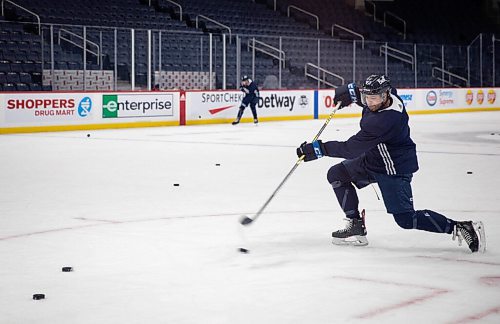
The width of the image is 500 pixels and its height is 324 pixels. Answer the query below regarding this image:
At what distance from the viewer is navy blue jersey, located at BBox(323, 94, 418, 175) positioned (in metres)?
6.96

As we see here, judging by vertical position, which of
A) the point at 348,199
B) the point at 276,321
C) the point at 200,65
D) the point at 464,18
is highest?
the point at 464,18

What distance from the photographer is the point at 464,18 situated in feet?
144

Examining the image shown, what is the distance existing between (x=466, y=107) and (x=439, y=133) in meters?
12.9

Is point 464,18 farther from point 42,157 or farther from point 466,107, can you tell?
point 42,157

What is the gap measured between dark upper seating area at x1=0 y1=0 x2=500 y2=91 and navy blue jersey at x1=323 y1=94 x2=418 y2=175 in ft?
58.0

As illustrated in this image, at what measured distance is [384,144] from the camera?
7.08 m

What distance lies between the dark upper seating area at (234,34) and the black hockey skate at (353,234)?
17.5m

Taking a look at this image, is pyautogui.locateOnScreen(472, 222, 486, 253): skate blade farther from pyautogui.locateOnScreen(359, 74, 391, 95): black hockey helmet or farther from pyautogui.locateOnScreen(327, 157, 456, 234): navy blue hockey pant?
pyautogui.locateOnScreen(359, 74, 391, 95): black hockey helmet

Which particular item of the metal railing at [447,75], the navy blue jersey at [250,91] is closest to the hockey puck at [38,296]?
the navy blue jersey at [250,91]

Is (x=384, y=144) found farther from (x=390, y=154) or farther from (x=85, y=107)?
(x=85, y=107)

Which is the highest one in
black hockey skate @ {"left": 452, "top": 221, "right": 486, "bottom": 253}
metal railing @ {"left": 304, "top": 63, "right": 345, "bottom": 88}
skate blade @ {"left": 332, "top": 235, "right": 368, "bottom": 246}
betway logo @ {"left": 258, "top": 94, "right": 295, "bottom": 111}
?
metal railing @ {"left": 304, "top": 63, "right": 345, "bottom": 88}

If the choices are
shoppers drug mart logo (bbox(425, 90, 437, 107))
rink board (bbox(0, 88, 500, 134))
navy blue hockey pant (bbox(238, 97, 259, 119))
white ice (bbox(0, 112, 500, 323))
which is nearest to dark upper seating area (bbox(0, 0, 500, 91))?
rink board (bbox(0, 88, 500, 134))

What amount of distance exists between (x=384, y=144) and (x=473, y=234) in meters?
0.90

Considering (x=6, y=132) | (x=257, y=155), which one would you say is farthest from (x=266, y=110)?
(x=257, y=155)
